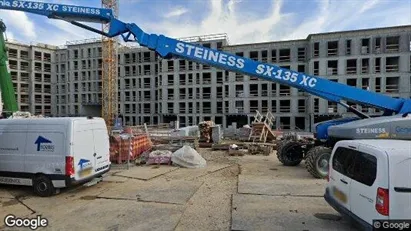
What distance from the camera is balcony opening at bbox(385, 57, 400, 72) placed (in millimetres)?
40859

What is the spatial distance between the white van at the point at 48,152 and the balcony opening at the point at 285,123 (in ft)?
131

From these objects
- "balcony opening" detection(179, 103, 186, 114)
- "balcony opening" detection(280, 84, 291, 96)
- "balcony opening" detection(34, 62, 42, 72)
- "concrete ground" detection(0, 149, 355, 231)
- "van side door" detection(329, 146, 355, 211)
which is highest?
"balcony opening" detection(34, 62, 42, 72)

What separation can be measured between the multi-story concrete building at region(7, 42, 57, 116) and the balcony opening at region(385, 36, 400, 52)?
219 ft

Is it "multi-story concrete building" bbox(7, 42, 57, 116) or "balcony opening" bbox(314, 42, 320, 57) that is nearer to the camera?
"balcony opening" bbox(314, 42, 320, 57)

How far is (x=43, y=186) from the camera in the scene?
8.53 metres

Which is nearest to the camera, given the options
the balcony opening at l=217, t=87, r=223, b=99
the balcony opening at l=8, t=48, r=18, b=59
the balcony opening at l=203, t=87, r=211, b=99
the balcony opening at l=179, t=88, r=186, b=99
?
the balcony opening at l=217, t=87, r=223, b=99

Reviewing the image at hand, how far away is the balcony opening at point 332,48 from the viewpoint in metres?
43.1

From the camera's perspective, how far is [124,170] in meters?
12.5

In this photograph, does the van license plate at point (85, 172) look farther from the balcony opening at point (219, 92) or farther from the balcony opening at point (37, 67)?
the balcony opening at point (37, 67)

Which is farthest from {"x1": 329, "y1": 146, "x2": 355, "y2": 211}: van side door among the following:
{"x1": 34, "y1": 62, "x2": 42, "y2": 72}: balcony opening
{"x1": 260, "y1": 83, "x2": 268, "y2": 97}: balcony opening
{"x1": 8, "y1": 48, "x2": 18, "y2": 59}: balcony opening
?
{"x1": 34, "y1": 62, "x2": 42, "y2": 72}: balcony opening

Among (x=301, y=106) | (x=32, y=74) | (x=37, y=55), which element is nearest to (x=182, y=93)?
(x=301, y=106)

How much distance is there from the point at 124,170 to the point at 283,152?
7.19 metres

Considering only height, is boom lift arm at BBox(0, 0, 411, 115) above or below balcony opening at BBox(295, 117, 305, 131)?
above

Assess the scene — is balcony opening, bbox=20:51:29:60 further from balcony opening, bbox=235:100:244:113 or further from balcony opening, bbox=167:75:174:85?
balcony opening, bbox=235:100:244:113
